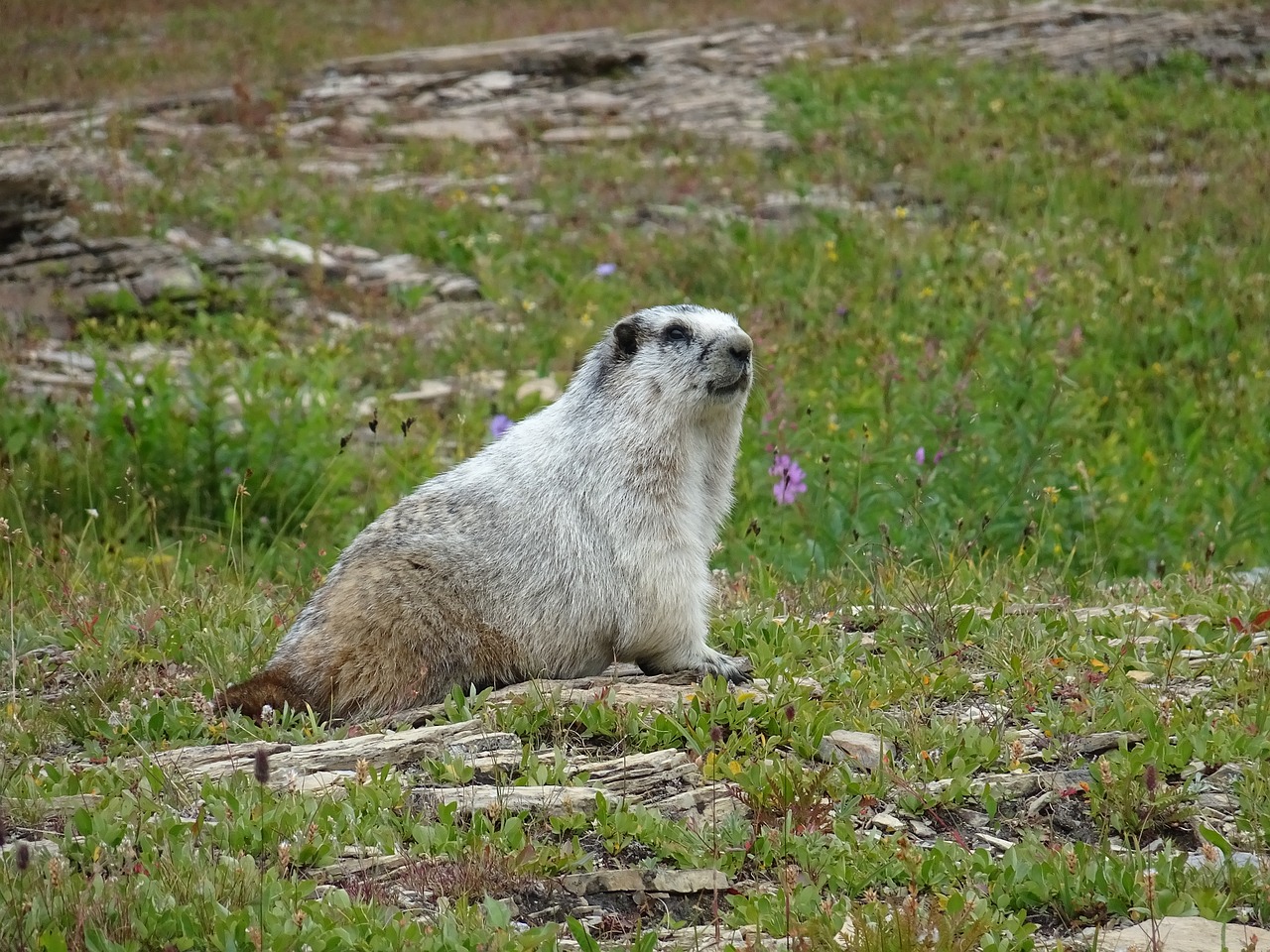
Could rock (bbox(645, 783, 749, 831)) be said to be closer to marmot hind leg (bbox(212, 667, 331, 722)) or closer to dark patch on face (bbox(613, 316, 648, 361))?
marmot hind leg (bbox(212, 667, 331, 722))

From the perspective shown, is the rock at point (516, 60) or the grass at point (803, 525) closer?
the grass at point (803, 525)

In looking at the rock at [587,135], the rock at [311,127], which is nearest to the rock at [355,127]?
the rock at [311,127]

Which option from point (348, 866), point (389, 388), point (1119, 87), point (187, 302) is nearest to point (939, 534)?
point (348, 866)

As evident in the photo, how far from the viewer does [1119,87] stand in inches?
835

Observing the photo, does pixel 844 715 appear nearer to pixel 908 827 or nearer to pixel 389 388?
pixel 908 827

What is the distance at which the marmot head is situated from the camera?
21.4 ft

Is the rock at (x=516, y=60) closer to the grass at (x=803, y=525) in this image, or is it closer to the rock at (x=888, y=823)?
the grass at (x=803, y=525)

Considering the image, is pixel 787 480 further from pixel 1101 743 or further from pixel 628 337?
pixel 1101 743

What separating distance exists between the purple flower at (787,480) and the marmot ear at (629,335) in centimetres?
180

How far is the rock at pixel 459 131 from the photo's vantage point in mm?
20641

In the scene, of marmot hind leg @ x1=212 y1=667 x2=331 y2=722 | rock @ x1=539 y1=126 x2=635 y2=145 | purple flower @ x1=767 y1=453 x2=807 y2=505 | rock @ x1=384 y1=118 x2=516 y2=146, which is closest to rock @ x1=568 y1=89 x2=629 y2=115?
rock @ x1=539 y1=126 x2=635 y2=145

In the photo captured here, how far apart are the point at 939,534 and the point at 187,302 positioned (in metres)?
8.60

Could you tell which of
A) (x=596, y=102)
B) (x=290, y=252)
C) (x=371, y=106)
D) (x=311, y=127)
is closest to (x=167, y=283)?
(x=290, y=252)

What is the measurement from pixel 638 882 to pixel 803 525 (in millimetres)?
4699
